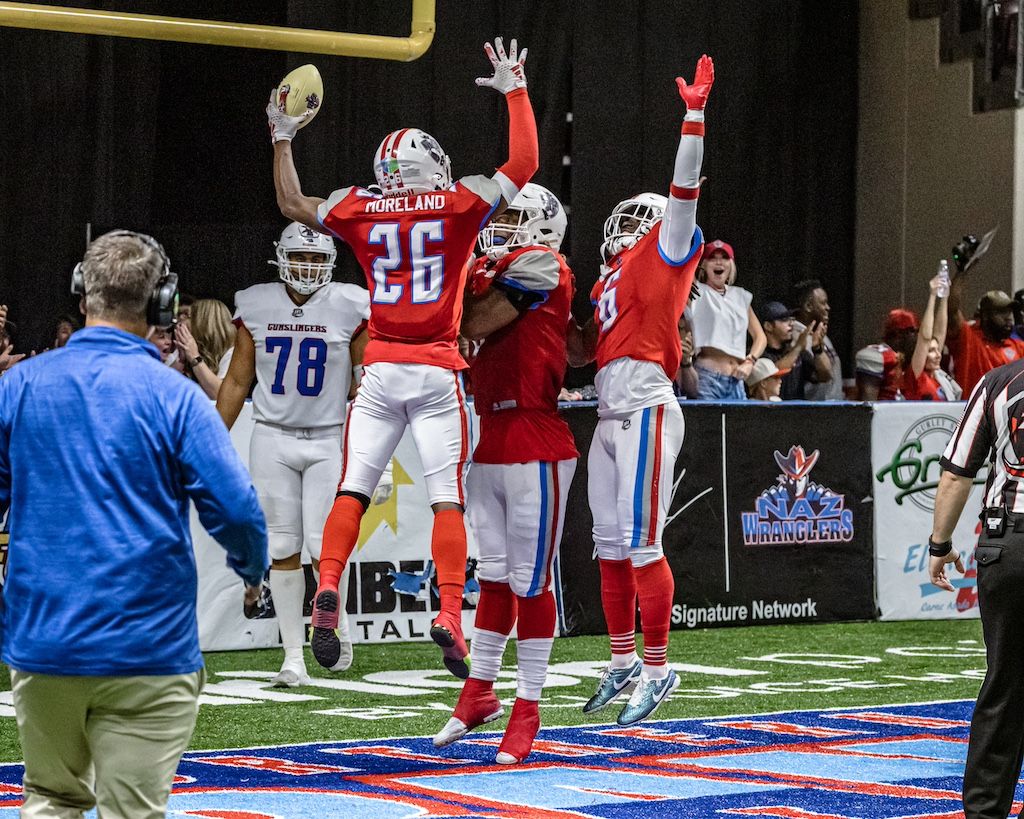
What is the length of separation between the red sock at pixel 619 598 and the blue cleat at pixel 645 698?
0.27 meters

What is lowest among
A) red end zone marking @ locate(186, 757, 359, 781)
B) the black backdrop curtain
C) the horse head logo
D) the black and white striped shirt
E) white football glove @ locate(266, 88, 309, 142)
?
red end zone marking @ locate(186, 757, 359, 781)

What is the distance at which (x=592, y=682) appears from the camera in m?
7.93

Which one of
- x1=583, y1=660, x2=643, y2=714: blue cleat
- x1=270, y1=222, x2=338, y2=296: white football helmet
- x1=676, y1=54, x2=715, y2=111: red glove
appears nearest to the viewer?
x1=676, y1=54, x2=715, y2=111: red glove

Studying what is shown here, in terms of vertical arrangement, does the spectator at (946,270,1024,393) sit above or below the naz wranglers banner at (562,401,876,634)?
above

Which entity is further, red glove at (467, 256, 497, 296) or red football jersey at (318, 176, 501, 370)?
red glove at (467, 256, 497, 296)

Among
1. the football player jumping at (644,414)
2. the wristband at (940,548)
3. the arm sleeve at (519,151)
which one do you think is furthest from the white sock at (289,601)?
the wristband at (940,548)

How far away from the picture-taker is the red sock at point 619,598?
686 centimetres

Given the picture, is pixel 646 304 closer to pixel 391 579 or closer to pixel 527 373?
pixel 527 373

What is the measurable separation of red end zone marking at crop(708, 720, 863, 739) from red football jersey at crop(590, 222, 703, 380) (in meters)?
1.41

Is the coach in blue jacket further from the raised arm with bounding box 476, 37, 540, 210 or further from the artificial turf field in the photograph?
the raised arm with bounding box 476, 37, 540, 210

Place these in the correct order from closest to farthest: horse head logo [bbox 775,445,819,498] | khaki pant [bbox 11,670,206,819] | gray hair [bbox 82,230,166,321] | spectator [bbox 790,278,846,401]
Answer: khaki pant [bbox 11,670,206,819], gray hair [bbox 82,230,166,321], horse head logo [bbox 775,445,819,498], spectator [bbox 790,278,846,401]

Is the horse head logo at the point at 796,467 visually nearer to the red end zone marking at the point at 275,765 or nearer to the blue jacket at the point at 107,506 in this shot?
the red end zone marking at the point at 275,765

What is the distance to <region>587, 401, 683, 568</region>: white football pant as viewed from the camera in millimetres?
6527

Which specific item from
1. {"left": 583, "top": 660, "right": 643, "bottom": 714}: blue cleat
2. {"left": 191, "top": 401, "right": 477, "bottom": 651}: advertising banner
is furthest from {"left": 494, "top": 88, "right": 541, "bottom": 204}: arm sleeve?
{"left": 191, "top": 401, "right": 477, "bottom": 651}: advertising banner
